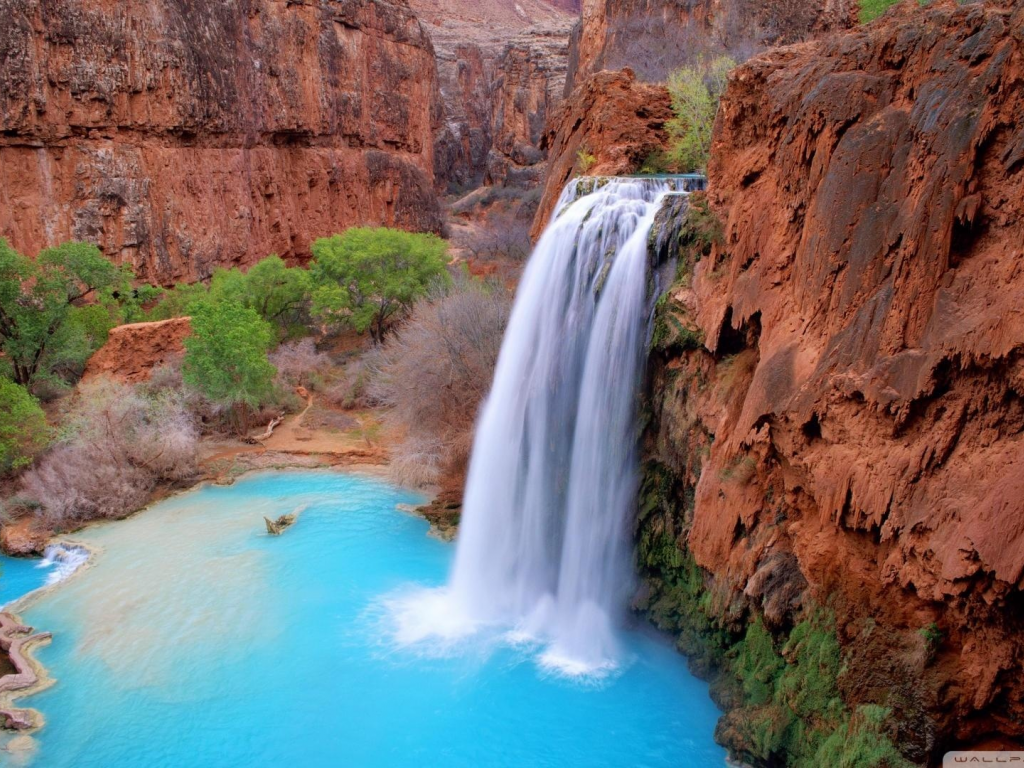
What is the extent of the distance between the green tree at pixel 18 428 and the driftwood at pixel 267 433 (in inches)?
200

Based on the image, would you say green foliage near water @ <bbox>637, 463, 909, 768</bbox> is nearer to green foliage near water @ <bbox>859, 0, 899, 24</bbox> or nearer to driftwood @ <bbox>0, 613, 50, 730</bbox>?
driftwood @ <bbox>0, 613, 50, 730</bbox>

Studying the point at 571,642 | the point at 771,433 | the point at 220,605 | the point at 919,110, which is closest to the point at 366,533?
the point at 220,605

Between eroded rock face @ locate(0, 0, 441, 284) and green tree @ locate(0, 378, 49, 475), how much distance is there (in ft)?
36.9

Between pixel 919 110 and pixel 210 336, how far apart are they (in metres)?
17.5

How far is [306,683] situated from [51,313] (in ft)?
48.3

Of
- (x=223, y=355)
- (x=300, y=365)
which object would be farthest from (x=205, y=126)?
(x=223, y=355)

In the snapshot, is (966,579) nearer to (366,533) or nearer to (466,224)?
(366,533)

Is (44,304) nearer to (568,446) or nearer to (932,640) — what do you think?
(568,446)

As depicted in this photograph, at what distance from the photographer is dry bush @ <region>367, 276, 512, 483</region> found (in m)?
15.8

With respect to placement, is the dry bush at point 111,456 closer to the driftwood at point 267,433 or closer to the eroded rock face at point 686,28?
the driftwood at point 267,433

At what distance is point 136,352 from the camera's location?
20484mm

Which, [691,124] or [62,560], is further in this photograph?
[691,124]

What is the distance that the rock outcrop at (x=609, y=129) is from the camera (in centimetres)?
1647

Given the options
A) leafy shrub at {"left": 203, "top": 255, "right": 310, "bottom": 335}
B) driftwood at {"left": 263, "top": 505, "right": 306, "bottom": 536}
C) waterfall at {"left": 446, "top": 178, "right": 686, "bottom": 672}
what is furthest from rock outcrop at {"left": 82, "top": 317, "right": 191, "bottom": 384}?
waterfall at {"left": 446, "top": 178, "right": 686, "bottom": 672}
